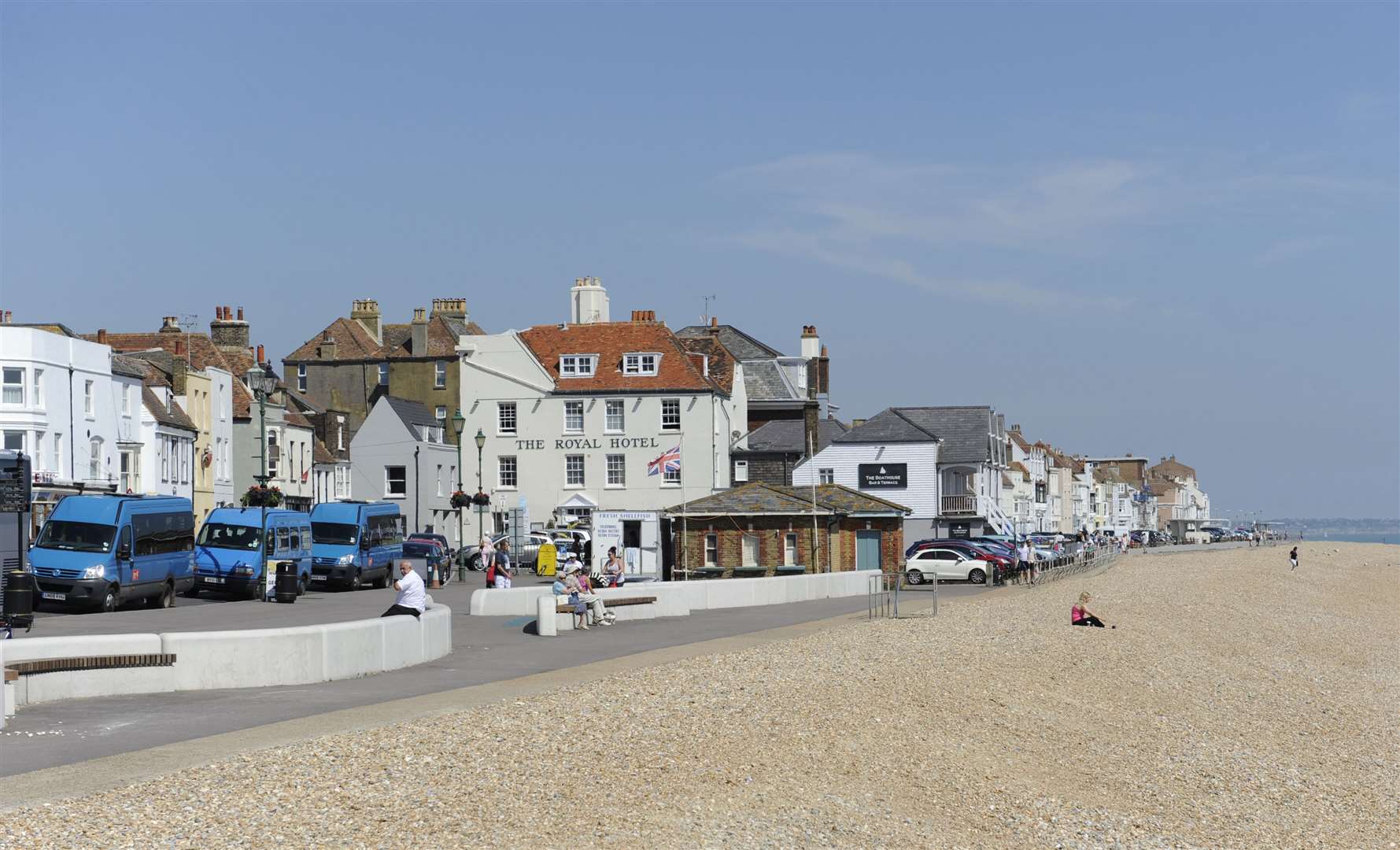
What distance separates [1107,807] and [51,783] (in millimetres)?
10499

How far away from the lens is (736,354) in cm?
9994

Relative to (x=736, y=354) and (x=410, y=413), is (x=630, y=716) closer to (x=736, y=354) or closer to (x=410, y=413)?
(x=410, y=413)

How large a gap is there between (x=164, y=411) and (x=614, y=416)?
24215 mm

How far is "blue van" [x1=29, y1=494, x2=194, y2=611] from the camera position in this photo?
32812mm

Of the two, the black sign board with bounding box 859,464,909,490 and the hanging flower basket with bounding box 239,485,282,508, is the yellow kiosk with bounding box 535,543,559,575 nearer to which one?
the hanging flower basket with bounding box 239,485,282,508

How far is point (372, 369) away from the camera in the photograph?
87000 millimetres

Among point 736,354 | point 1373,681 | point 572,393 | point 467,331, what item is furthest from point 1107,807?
point 736,354

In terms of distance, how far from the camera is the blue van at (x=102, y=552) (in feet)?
108

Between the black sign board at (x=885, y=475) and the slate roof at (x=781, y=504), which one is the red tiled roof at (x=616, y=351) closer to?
the black sign board at (x=885, y=475)

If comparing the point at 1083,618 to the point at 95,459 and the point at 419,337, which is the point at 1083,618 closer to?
the point at 95,459

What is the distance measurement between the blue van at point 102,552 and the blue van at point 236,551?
14.0 ft

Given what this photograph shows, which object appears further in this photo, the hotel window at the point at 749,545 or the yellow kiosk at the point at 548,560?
the hotel window at the point at 749,545

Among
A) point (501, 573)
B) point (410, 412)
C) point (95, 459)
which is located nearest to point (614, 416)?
point (410, 412)

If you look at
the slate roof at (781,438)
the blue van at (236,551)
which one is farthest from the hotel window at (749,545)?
the slate roof at (781,438)
